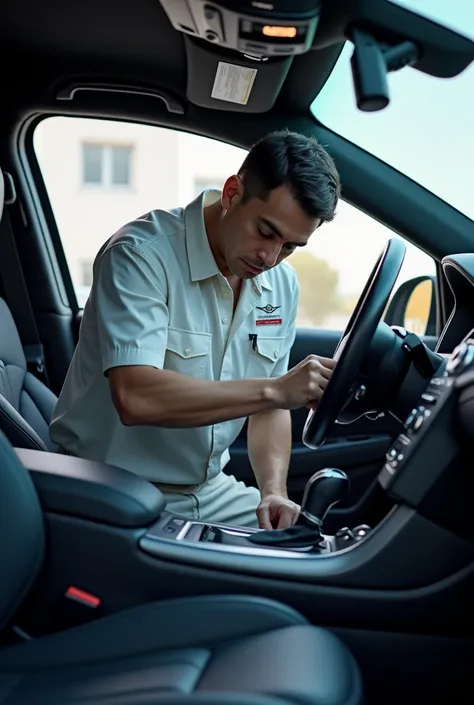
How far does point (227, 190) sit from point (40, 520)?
0.79 metres

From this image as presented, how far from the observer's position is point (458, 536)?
1149mm

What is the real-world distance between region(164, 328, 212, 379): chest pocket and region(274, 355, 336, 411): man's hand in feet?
1.14

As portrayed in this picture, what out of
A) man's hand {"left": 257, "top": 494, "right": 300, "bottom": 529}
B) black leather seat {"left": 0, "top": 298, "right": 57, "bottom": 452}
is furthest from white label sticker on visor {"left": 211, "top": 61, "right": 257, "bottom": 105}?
man's hand {"left": 257, "top": 494, "right": 300, "bottom": 529}

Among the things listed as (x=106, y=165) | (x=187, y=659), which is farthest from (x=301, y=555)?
(x=106, y=165)

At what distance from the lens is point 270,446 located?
6.04 ft

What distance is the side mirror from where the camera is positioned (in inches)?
91.2

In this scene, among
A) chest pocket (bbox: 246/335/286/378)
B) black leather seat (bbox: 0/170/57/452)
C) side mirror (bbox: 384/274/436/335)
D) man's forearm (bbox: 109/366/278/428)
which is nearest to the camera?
man's forearm (bbox: 109/366/278/428)

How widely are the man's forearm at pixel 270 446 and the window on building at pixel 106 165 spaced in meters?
2.41

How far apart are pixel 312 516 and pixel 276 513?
32 cm

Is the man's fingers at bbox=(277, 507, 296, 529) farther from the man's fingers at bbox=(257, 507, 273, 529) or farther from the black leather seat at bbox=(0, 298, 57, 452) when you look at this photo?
the black leather seat at bbox=(0, 298, 57, 452)

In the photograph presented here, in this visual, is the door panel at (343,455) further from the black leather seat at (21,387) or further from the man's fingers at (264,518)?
the man's fingers at (264,518)

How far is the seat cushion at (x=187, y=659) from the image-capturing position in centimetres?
95

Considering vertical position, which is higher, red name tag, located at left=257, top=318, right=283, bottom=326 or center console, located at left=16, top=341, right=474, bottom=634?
center console, located at left=16, top=341, right=474, bottom=634

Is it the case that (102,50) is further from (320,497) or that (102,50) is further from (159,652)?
(159,652)
